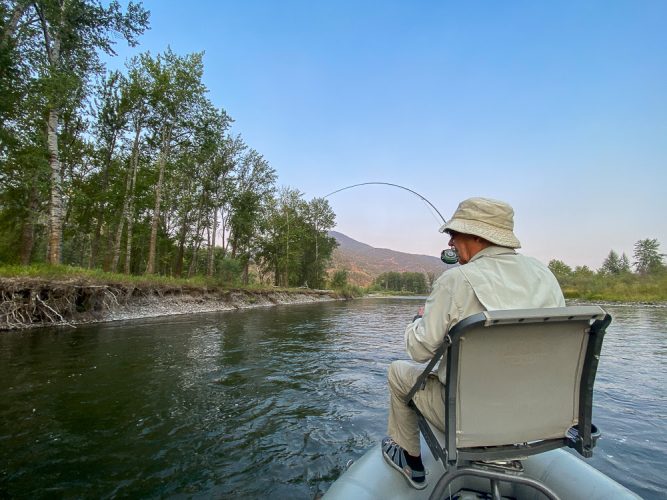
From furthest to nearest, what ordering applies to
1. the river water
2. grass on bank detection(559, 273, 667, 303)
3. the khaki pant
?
grass on bank detection(559, 273, 667, 303) < the river water < the khaki pant

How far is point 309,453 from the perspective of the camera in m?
3.62

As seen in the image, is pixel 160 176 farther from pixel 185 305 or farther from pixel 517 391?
pixel 517 391

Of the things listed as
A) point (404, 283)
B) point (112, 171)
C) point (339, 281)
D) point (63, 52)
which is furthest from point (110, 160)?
point (404, 283)

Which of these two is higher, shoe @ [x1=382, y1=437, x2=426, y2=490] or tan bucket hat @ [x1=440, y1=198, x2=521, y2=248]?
tan bucket hat @ [x1=440, y1=198, x2=521, y2=248]

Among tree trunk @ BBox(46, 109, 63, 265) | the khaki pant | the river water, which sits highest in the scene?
tree trunk @ BBox(46, 109, 63, 265)

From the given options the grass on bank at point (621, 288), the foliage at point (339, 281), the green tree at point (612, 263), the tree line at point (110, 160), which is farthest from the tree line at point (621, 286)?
the tree line at point (110, 160)

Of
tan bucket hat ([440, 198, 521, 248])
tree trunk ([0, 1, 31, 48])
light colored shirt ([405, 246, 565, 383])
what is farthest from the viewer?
tree trunk ([0, 1, 31, 48])

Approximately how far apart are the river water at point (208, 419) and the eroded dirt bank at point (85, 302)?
294 cm

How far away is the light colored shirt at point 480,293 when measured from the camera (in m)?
1.72

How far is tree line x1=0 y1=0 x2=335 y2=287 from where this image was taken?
13672 mm

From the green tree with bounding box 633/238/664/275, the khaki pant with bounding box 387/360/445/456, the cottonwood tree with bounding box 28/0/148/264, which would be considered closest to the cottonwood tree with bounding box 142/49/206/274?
the cottonwood tree with bounding box 28/0/148/264

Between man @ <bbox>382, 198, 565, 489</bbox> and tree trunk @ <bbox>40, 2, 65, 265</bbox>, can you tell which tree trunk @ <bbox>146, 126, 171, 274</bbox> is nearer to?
tree trunk @ <bbox>40, 2, 65, 265</bbox>

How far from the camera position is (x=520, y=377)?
1.60 meters

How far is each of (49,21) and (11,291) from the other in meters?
12.1
